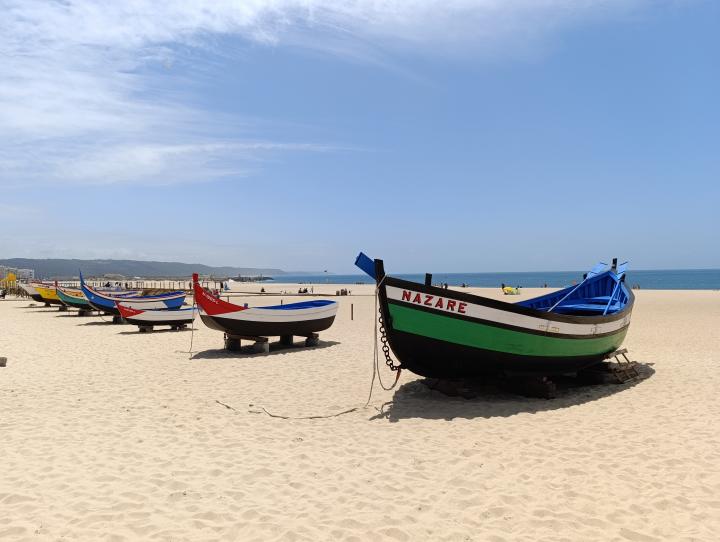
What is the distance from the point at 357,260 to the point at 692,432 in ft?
18.0

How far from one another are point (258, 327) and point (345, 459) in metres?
8.44

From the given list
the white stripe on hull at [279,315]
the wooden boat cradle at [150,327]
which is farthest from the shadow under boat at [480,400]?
the wooden boat cradle at [150,327]

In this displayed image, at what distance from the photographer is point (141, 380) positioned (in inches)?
400

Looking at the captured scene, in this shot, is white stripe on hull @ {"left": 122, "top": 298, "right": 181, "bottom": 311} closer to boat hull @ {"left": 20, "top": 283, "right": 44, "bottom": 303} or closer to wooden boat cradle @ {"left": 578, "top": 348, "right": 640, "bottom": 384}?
boat hull @ {"left": 20, "top": 283, "right": 44, "bottom": 303}

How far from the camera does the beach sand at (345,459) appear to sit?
422cm

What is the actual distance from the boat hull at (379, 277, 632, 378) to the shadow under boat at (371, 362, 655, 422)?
1.67 ft

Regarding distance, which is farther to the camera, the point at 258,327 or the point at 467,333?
the point at 258,327

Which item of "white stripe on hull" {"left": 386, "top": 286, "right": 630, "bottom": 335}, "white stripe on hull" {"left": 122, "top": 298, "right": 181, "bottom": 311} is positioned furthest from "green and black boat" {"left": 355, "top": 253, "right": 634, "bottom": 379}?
"white stripe on hull" {"left": 122, "top": 298, "right": 181, "bottom": 311}

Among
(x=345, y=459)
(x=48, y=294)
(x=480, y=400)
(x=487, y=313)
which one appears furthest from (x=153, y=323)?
(x=48, y=294)

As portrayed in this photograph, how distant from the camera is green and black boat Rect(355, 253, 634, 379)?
317 inches

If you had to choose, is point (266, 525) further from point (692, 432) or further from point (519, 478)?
point (692, 432)

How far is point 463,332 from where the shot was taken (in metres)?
8.12

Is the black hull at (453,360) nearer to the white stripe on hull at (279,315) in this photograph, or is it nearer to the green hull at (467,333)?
the green hull at (467,333)

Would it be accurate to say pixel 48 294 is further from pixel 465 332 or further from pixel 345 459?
pixel 345 459
